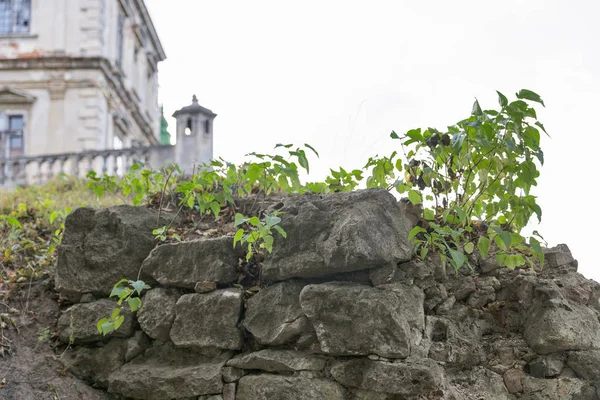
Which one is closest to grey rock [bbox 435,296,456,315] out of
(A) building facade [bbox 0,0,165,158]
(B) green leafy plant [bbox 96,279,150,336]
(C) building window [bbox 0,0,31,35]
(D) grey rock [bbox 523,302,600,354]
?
(D) grey rock [bbox 523,302,600,354]

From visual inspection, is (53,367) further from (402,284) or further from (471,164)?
(471,164)

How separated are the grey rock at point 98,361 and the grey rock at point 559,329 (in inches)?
95.6

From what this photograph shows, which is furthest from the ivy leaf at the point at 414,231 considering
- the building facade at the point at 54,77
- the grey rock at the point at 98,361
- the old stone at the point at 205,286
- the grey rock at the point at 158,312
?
the building facade at the point at 54,77

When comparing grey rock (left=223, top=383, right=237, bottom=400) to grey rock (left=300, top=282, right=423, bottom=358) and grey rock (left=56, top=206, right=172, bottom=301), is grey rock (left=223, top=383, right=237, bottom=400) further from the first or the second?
grey rock (left=56, top=206, right=172, bottom=301)

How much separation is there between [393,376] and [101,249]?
215cm

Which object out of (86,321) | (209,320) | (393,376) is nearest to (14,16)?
(86,321)

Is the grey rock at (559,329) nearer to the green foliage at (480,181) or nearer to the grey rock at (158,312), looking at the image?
the green foliage at (480,181)

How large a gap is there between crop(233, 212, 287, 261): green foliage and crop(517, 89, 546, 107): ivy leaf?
4.82ft

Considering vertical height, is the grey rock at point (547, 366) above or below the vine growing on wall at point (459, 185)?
below

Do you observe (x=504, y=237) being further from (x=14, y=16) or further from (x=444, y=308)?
(x=14, y=16)

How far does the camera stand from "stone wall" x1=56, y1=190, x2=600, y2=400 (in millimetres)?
3387

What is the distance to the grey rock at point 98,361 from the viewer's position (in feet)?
13.3

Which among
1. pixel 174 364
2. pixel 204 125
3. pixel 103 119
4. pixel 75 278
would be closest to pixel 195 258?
pixel 174 364

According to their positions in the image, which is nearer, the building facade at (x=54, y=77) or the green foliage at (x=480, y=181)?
the green foliage at (x=480, y=181)
